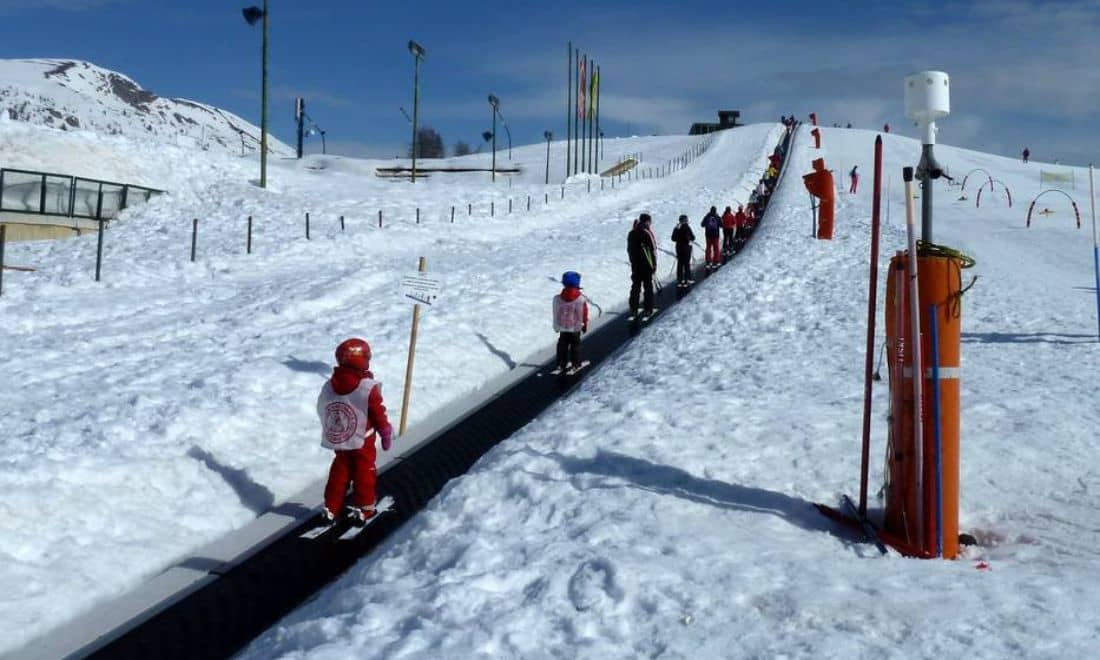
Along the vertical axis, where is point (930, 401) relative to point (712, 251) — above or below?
below

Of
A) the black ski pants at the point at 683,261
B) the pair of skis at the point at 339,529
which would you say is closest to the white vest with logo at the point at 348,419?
the pair of skis at the point at 339,529

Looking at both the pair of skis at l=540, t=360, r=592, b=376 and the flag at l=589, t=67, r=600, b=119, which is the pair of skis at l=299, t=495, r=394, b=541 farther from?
the flag at l=589, t=67, r=600, b=119

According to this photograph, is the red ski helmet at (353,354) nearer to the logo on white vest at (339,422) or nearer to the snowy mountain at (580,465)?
the logo on white vest at (339,422)

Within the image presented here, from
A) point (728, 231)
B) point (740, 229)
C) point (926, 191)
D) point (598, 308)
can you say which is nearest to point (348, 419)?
point (926, 191)

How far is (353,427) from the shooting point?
657 centimetres

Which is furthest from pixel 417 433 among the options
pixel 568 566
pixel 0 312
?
pixel 0 312

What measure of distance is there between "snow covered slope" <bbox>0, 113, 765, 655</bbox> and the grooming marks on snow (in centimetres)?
335

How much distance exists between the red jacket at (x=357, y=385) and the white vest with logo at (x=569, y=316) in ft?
17.3

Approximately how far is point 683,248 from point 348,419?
530 inches

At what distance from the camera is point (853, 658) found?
3.61 meters

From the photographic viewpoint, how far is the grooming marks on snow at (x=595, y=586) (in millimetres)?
4281

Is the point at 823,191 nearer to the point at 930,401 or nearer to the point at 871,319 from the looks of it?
the point at 871,319

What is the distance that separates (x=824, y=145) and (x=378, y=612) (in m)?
87.4

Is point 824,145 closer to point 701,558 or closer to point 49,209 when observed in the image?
→ point 49,209
